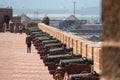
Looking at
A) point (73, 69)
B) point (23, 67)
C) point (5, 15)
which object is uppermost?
point (5, 15)

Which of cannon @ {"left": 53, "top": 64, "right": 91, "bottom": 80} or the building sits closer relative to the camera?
cannon @ {"left": 53, "top": 64, "right": 91, "bottom": 80}

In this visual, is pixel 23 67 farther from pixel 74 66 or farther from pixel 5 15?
pixel 5 15

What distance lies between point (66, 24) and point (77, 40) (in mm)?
137761

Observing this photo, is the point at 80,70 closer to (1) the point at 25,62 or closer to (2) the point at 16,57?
(1) the point at 25,62

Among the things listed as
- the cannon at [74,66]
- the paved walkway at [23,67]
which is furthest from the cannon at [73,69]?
the paved walkway at [23,67]

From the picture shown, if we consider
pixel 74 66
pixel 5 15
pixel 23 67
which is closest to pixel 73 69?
pixel 74 66

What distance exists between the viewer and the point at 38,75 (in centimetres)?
1978

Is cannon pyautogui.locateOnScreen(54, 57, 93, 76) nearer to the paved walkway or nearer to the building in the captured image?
the paved walkway

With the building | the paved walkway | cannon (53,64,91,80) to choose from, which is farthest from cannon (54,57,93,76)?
the building

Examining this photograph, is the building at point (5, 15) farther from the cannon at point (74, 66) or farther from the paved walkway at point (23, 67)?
the cannon at point (74, 66)

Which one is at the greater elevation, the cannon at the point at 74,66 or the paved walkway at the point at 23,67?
the cannon at the point at 74,66

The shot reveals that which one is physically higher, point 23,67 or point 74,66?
point 74,66

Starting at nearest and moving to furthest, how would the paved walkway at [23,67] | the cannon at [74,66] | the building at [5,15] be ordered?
the cannon at [74,66] → the paved walkway at [23,67] → the building at [5,15]

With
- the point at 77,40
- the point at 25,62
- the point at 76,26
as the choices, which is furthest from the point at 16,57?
the point at 76,26
